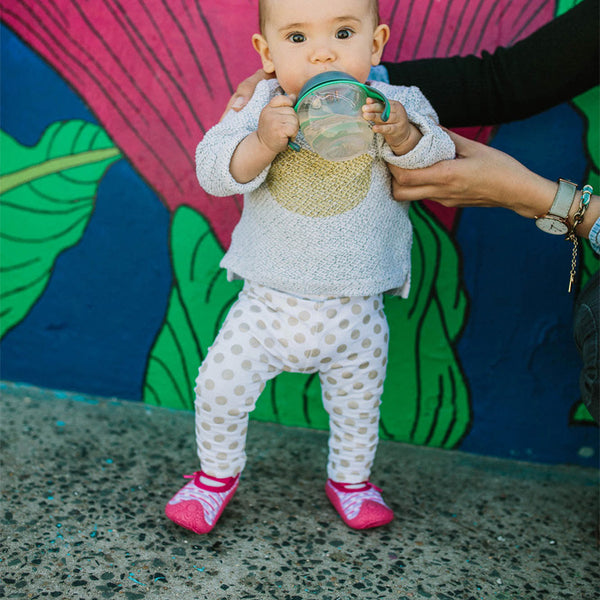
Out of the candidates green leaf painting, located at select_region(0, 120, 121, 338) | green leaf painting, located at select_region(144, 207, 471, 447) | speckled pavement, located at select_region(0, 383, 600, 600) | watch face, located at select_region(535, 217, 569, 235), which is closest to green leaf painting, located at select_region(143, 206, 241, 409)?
green leaf painting, located at select_region(144, 207, 471, 447)

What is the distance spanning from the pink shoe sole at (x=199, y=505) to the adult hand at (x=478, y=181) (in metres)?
0.87

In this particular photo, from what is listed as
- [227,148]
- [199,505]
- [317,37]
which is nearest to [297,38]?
[317,37]

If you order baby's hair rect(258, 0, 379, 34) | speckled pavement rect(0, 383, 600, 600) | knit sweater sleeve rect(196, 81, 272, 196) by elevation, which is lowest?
speckled pavement rect(0, 383, 600, 600)

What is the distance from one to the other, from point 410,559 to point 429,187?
3.00 ft

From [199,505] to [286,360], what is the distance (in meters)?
0.42

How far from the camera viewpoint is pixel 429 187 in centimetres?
164

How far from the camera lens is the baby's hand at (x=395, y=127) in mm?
1397

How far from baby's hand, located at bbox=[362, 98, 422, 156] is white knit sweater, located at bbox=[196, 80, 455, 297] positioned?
0.07 ft

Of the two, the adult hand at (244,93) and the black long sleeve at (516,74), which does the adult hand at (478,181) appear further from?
the adult hand at (244,93)

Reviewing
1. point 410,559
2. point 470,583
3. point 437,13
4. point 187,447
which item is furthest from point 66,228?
point 470,583

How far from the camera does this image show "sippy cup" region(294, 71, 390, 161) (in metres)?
1.37

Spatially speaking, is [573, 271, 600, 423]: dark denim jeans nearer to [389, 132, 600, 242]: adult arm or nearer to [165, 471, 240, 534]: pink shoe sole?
[389, 132, 600, 242]: adult arm

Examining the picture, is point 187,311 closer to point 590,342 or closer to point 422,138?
point 422,138

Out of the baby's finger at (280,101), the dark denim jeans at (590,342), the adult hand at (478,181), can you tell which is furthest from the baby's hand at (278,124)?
the dark denim jeans at (590,342)
